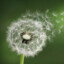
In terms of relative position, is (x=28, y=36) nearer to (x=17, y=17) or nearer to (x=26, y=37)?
(x=26, y=37)

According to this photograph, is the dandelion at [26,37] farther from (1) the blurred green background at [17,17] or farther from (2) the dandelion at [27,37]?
(1) the blurred green background at [17,17]

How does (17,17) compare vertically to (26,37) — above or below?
above

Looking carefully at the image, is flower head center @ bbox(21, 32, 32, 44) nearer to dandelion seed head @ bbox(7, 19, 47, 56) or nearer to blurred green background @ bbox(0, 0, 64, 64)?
dandelion seed head @ bbox(7, 19, 47, 56)

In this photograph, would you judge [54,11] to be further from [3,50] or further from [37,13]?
[3,50]

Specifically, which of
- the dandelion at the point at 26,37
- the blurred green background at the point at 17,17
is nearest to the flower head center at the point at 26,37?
the dandelion at the point at 26,37

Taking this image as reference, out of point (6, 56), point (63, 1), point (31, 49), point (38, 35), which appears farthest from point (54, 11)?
point (6, 56)

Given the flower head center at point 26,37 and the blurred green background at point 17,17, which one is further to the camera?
the blurred green background at point 17,17

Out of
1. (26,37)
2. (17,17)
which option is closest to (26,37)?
(26,37)

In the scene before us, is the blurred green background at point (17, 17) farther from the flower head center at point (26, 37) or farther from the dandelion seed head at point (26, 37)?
the flower head center at point (26, 37)
